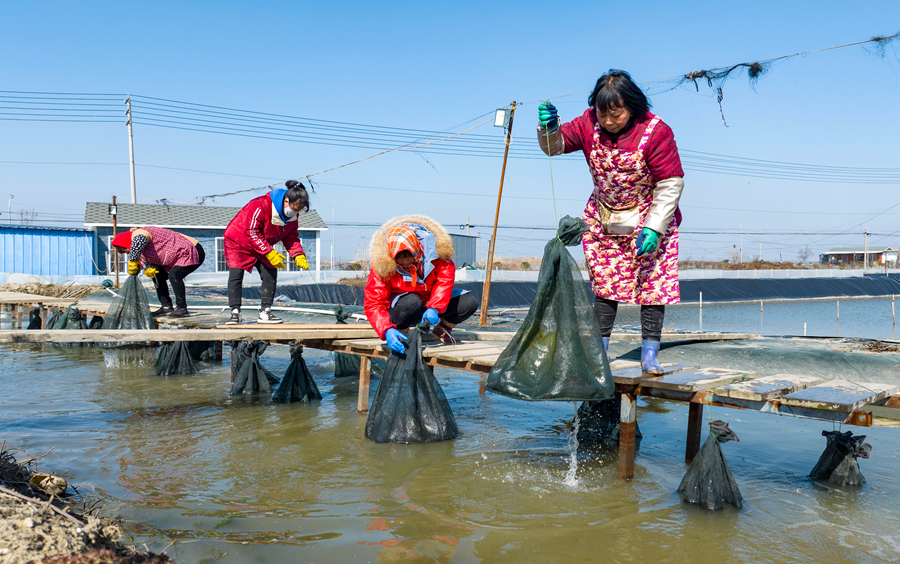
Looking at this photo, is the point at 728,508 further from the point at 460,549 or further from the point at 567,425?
the point at 567,425

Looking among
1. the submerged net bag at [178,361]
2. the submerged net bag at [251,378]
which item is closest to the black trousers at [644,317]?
the submerged net bag at [251,378]

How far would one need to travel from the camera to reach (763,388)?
9.38 feet

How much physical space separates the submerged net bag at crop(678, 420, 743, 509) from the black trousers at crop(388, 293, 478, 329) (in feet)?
6.80

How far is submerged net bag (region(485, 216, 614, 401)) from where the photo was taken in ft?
10.2

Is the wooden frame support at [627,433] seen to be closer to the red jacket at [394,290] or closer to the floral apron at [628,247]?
the floral apron at [628,247]

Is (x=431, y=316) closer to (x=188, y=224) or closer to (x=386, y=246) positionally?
(x=386, y=246)

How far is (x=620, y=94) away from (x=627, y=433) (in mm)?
1865

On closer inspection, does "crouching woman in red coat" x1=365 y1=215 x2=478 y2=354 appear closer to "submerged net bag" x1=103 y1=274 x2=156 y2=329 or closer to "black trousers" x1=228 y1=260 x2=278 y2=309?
"black trousers" x1=228 y1=260 x2=278 y2=309

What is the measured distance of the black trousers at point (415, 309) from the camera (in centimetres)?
435

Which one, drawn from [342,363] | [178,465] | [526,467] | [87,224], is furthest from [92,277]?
[526,467]

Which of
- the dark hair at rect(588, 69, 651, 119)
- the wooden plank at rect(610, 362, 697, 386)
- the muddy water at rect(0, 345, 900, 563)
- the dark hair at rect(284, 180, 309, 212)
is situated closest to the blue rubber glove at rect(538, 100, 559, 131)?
the dark hair at rect(588, 69, 651, 119)

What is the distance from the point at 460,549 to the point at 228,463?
1962 mm

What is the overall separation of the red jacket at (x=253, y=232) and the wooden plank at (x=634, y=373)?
11.7 ft

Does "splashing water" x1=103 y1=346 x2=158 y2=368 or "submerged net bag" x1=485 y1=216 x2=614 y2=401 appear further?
"splashing water" x1=103 y1=346 x2=158 y2=368
